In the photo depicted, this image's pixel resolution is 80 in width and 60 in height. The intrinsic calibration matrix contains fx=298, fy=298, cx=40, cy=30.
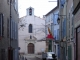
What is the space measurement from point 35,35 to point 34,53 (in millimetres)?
4267

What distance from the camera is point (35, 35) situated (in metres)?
70.4

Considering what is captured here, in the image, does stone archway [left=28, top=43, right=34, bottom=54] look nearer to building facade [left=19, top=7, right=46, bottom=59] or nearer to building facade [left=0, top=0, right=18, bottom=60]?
building facade [left=19, top=7, right=46, bottom=59]

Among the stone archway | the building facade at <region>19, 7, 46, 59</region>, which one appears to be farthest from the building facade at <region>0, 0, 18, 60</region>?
the stone archway

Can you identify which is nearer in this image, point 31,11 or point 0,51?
point 0,51

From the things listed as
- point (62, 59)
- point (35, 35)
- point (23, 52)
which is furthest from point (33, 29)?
point (62, 59)

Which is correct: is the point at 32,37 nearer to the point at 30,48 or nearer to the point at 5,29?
the point at 30,48

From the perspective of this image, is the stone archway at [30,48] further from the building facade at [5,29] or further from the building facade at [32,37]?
the building facade at [5,29]

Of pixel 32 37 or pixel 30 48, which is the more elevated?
pixel 32 37

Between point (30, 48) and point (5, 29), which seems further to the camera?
point (30, 48)

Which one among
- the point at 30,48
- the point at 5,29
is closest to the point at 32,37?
the point at 30,48

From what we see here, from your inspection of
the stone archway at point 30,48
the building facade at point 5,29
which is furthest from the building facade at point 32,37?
the building facade at point 5,29

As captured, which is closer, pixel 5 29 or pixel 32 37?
pixel 5 29

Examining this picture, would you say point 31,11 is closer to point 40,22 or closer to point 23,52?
point 40,22

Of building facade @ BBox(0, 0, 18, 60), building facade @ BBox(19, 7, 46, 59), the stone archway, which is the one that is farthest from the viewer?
the stone archway
